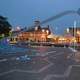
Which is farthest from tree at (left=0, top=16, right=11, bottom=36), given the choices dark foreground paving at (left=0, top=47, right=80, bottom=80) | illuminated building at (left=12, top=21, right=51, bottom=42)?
dark foreground paving at (left=0, top=47, right=80, bottom=80)

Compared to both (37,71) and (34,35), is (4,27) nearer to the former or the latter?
(34,35)

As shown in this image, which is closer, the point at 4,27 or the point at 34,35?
the point at 4,27

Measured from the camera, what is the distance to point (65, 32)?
174 metres

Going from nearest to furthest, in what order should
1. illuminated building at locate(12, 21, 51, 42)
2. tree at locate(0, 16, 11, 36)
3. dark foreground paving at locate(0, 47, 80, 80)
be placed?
dark foreground paving at locate(0, 47, 80, 80), tree at locate(0, 16, 11, 36), illuminated building at locate(12, 21, 51, 42)

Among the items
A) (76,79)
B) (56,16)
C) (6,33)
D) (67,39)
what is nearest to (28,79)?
(76,79)

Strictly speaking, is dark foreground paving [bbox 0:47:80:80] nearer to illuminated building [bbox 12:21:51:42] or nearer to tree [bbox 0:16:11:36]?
tree [bbox 0:16:11:36]

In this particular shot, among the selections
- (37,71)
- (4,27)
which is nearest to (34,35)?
(4,27)

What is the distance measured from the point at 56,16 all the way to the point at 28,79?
9904cm

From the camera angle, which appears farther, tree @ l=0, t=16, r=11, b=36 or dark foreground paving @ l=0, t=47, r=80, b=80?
tree @ l=0, t=16, r=11, b=36

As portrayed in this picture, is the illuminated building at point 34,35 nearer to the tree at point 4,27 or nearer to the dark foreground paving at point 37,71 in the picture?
the tree at point 4,27

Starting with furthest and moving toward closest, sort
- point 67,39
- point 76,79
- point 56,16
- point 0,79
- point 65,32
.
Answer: point 65,32 → point 67,39 → point 56,16 → point 76,79 → point 0,79

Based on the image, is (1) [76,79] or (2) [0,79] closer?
(2) [0,79]

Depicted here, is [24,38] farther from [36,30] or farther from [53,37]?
[53,37]

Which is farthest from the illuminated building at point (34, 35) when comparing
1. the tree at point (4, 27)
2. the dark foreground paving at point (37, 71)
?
the dark foreground paving at point (37, 71)
